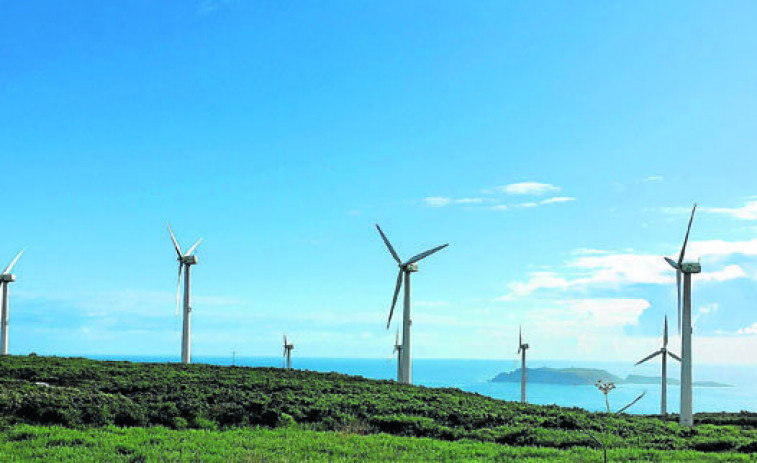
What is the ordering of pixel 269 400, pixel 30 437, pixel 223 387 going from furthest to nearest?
pixel 223 387
pixel 269 400
pixel 30 437

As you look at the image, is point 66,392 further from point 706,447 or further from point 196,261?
point 196,261

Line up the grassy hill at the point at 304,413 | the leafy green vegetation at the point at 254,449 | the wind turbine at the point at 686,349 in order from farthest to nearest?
the wind turbine at the point at 686,349 → the grassy hill at the point at 304,413 → the leafy green vegetation at the point at 254,449

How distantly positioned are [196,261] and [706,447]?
46.1 m

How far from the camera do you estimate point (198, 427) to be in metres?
24.0

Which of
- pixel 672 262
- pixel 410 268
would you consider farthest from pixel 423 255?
pixel 672 262

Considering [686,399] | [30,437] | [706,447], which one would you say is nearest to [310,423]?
[30,437]

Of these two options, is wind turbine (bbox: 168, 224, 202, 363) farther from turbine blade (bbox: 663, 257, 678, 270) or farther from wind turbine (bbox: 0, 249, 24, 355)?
turbine blade (bbox: 663, 257, 678, 270)

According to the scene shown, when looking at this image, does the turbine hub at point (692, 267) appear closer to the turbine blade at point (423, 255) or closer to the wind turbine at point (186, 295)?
the turbine blade at point (423, 255)

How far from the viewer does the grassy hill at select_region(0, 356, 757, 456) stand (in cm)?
2295

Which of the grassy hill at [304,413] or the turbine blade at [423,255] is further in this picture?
the turbine blade at [423,255]

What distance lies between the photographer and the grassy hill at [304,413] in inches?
904

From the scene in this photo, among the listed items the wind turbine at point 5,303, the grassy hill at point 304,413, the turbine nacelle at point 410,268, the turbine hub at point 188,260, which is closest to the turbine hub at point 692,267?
the grassy hill at point 304,413

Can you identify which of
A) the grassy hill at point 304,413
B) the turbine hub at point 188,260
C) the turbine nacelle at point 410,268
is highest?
the turbine hub at point 188,260

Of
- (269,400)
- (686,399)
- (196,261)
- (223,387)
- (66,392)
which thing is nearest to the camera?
(66,392)
